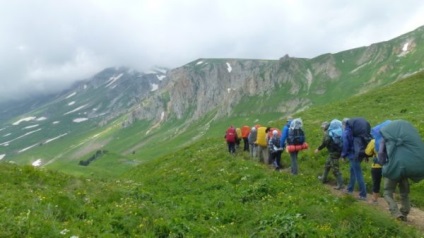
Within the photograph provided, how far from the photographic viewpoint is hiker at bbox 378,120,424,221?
13.4 metres

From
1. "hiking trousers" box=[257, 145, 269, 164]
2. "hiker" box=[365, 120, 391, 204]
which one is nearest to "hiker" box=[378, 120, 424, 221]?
"hiker" box=[365, 120, 391, 204]

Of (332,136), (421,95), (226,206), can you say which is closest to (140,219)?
(226,206)

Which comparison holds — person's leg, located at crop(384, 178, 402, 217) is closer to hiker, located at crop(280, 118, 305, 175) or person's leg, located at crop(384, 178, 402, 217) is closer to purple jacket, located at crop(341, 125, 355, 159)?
purple jacket, located at crop(341, 125, 355, 159)

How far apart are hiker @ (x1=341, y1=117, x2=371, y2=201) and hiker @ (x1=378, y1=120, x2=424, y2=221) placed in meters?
2.99

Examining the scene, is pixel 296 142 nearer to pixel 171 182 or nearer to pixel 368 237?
pixel 171 182

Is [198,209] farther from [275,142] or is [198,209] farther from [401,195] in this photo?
[275,142]

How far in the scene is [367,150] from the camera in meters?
17.3

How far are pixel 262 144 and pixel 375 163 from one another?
12.5 metres

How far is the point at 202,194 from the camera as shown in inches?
739

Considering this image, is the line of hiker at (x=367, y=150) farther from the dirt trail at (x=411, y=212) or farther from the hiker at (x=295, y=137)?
the dirt trail at (x=411, y=212)

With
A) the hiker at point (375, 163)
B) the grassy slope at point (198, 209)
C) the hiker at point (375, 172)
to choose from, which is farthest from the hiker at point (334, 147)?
the hiker at point (375, 172)

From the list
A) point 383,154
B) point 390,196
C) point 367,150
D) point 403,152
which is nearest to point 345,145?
point 367,150

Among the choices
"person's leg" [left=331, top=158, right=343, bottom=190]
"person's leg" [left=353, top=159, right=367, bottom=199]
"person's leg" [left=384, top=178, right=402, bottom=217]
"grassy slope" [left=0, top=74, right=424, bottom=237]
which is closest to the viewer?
"grassy slope" [left=0, top=74, right=424, bottom=237]

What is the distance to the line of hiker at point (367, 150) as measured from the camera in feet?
44.4
